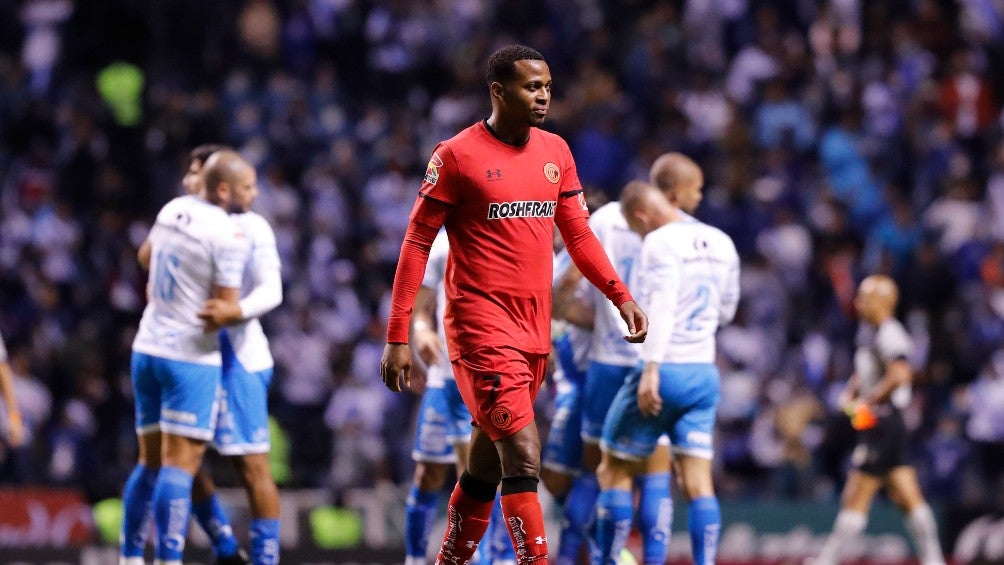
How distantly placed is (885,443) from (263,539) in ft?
19.4

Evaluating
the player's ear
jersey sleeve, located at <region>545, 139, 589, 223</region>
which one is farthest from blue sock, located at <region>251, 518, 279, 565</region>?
the player's ear

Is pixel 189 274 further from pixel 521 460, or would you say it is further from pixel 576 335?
pixel 521 460

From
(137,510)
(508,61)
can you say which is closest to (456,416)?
(137,510)

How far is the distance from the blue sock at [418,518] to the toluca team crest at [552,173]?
9.97ft

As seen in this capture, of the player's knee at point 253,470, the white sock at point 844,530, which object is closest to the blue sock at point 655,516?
the player's knee at point 253,470

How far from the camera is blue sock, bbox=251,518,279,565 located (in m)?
9.09

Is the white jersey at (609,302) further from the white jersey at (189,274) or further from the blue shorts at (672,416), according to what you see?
the white jersey at (189,274)

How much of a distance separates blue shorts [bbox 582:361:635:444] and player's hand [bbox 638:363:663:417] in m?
0.77

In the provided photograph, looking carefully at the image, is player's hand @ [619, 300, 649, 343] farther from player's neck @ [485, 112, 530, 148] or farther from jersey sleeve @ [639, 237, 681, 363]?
jersey sleeve @ [639, 237, 681, 363]

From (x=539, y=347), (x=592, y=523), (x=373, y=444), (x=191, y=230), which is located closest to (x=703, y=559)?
(x=592, y=523)

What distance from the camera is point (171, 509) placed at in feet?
28.2

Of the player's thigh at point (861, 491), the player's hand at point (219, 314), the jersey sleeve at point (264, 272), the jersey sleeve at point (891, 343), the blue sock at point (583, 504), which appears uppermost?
the jersey sleeve at point (264, 272)

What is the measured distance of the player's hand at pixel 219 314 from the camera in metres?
8.71

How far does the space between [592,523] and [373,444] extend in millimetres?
6863
